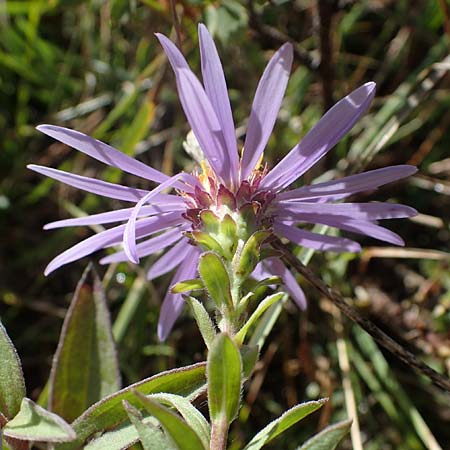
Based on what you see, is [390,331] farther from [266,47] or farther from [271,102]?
[271,102]

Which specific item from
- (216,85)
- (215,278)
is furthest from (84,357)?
(216,85)

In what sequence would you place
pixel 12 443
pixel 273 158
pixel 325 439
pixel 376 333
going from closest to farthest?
pixel 325 439 < pixel 12 443 < pixel 376 333 < pixel 273 158

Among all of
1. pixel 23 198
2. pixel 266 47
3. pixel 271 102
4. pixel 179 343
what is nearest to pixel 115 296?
pixel 179 343

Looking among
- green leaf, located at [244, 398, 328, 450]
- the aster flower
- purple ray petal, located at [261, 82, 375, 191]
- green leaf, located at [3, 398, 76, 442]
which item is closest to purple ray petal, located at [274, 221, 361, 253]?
the aster flower

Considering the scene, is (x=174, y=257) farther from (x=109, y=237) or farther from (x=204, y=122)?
(x=204, y=122)

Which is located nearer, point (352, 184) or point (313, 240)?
point (352, 184)

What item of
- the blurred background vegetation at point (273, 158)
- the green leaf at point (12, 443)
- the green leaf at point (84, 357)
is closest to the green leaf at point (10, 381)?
the green leaf at point (12, 443)

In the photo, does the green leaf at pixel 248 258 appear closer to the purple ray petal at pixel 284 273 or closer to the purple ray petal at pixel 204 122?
the purple ray petal at pixel 204 122

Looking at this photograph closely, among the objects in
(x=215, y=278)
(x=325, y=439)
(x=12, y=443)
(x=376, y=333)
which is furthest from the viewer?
(x=376, y=333)
